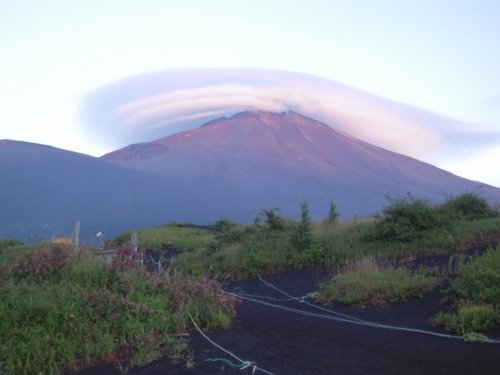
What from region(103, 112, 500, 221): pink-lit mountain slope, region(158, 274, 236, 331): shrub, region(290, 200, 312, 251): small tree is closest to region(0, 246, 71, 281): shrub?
region(158, 274, 236, 331): shrub

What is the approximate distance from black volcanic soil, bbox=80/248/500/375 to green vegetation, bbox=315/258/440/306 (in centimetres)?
51

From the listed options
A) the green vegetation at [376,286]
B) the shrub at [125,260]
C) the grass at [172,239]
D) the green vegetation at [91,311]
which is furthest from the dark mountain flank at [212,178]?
the green vegetation at [91,311]

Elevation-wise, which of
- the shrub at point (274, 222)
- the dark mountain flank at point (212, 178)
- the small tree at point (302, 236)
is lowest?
the small tree at point (302, 236)

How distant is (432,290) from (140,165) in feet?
210

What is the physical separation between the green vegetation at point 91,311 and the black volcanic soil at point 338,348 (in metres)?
0.26

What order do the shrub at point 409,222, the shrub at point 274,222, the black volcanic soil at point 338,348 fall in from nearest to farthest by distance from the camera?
the black volcanic soil at point 338,348 → the shrub at point 409,222 → the shrub at point 274,222

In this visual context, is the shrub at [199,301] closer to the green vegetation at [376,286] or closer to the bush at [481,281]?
the green vegetation at [376,286]

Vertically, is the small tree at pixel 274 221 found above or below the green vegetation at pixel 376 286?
above

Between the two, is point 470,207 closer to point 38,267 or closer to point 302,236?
point 302,236

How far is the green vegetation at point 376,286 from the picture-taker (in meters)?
9.87

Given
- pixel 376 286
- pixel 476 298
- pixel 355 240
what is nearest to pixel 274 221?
pixel 355 240

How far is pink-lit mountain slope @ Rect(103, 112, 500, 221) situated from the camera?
60219mm

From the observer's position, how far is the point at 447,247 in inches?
525

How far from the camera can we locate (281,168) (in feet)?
225
